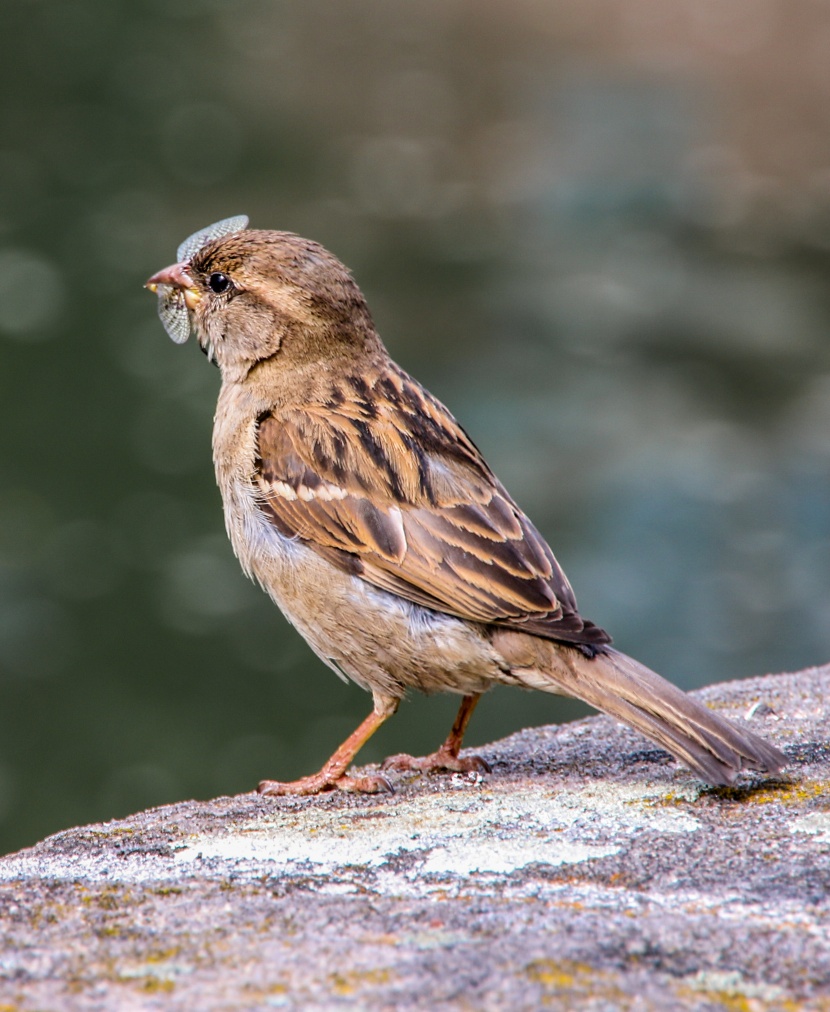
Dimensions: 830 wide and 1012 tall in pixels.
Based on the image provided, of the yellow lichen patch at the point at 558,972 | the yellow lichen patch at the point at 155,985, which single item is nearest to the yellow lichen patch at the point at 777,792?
the yellow lichen patch at the point at 558,972

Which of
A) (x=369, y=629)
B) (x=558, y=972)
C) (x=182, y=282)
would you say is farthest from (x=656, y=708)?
(x=182, y=282)

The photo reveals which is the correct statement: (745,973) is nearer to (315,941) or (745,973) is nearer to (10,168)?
(315,941)

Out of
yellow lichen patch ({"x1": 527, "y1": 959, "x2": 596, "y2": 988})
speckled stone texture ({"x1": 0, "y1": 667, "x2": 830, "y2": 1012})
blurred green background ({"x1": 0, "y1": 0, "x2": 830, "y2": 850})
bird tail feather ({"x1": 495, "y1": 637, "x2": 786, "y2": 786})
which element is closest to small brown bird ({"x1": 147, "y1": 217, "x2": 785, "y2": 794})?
bird tail feather ({"x1": 495, "y1": 637, "x2": 786, "y2": 786})

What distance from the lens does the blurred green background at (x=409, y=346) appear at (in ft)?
33.9

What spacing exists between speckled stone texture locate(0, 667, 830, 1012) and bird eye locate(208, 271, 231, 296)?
6.56 feet

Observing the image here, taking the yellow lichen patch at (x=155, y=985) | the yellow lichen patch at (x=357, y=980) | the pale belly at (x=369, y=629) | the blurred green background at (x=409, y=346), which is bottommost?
the yellow lichen patch at (x=155, y=985)

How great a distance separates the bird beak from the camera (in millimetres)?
5301

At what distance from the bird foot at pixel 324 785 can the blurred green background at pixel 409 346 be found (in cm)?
511

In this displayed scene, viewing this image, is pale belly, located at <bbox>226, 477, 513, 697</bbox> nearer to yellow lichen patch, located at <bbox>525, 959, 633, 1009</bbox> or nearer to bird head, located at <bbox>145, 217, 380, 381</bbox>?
bird head, located at <bbox>145, 217, 380, 381</bbox>

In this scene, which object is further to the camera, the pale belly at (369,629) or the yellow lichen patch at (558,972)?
the pale belly at (369,629)

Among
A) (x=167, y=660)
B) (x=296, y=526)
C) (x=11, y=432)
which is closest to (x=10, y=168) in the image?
(x=11, y=432)

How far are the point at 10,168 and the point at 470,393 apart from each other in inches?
277

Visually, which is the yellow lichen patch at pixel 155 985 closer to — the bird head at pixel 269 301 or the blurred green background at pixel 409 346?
the bird head at pixel 269 301

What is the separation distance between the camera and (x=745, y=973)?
234cm
